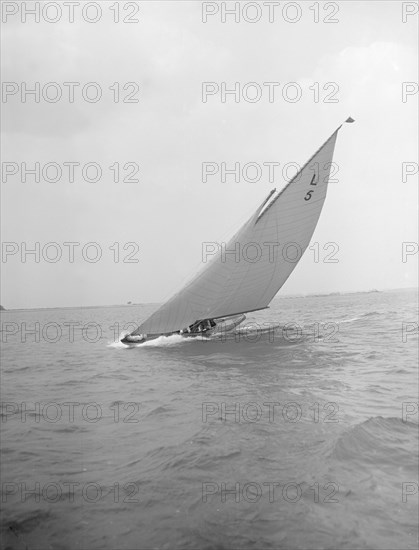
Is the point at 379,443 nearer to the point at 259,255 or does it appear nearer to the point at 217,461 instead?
the point at 217,461

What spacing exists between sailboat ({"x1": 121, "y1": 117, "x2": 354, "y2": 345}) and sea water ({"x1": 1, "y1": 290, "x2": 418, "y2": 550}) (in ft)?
30.9

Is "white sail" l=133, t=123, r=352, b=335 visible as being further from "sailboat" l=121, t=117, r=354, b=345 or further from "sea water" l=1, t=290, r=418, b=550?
"sea water" l=1, t=290, r=418, b=550

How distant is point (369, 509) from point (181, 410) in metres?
5.59

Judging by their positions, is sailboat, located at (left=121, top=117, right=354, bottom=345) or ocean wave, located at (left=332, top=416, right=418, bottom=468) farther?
sailboat, located at (left=121, top=117, right=354, bottom=345)

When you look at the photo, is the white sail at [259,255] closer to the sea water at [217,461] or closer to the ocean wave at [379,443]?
the sea water at [217,461]

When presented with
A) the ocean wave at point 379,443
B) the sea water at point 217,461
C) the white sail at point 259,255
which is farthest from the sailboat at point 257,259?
the ocean wave at point 379,443

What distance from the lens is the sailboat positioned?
21719 millimetres

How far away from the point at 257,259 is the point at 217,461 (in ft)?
54.9

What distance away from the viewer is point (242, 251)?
22.7 metres

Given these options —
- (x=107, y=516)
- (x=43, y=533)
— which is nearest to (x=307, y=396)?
(x=107, y=516)

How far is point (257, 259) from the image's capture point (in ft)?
74.1

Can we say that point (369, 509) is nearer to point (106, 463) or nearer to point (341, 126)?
point (106, 463)

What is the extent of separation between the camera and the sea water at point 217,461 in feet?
15.0

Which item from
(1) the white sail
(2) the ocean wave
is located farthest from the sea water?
(1) the white sail
